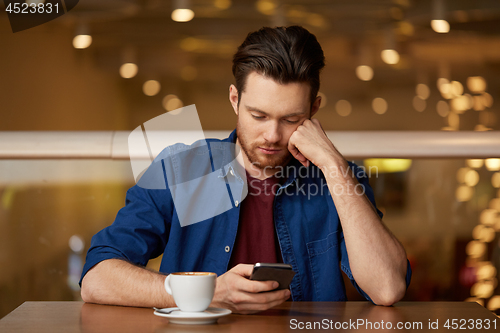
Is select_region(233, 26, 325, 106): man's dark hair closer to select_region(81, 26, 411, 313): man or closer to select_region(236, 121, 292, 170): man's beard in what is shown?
select_region(81, 26, 411, 313): man

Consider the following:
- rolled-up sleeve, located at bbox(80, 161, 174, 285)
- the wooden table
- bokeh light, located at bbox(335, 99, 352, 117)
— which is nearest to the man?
rolled-up sleeve, located at bbox(80, 161, 174, 285)

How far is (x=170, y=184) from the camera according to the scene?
49.3 inches

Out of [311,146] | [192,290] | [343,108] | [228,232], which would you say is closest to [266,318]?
[192,290]

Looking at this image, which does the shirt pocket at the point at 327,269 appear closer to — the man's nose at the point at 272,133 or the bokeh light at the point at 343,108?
the man's nose at the point at 272,133

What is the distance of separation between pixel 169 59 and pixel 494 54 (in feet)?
7.71

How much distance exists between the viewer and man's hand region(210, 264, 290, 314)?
832 millimetres

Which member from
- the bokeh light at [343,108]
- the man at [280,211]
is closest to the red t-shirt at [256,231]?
the man at [280,211]

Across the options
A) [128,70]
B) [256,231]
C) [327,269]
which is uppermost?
[128,70]

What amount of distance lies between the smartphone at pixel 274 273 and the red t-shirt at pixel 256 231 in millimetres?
395

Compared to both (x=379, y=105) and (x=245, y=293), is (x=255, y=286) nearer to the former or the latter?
(x=245, y=293)

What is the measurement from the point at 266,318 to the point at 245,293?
0.05 meters

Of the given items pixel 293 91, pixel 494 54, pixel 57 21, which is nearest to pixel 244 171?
pixel 293 91

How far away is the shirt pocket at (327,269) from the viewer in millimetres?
1234

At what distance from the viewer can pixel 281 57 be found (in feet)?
4.19
